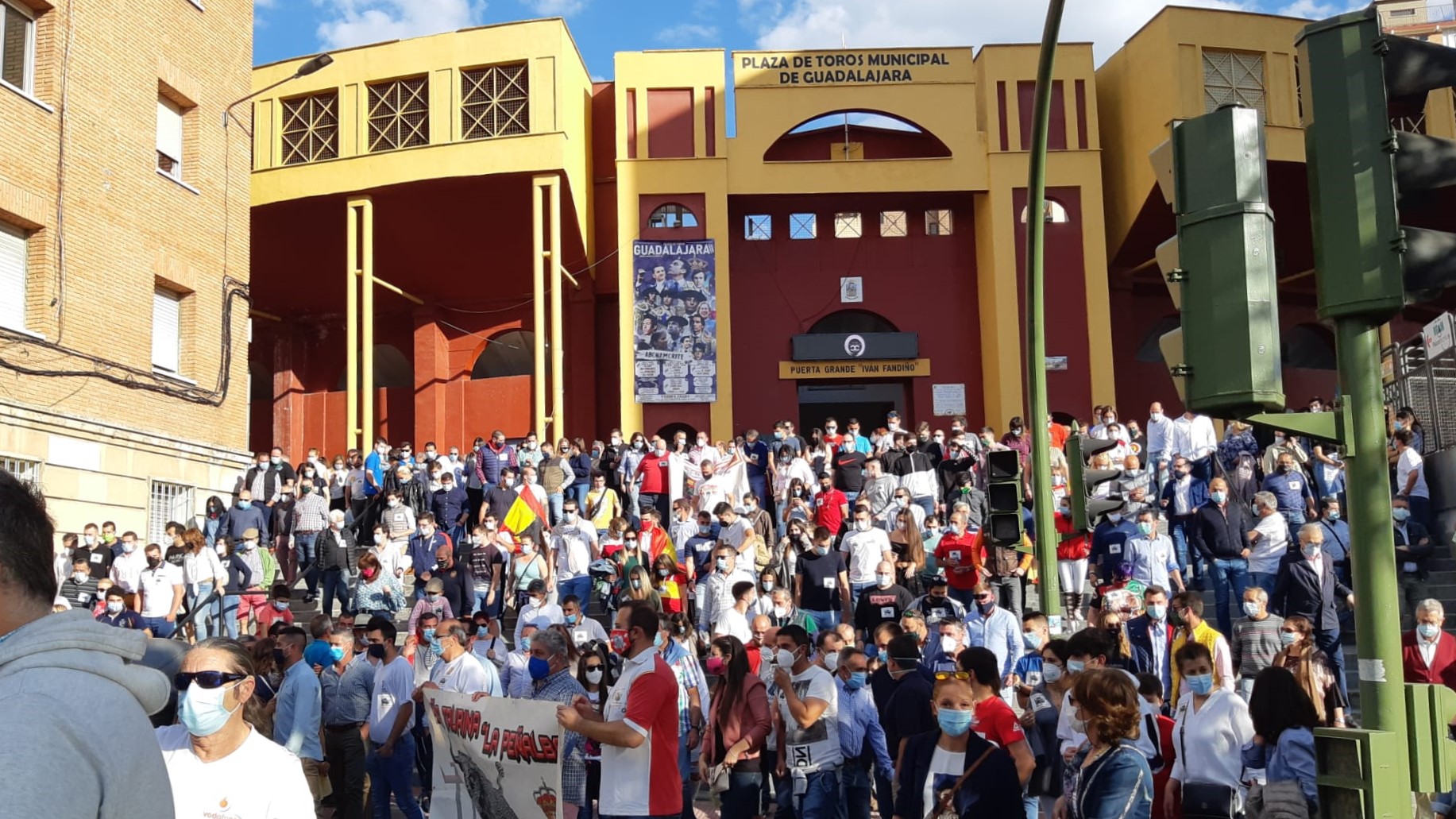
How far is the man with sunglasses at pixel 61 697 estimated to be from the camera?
2.19 metres

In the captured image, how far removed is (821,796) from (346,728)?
15.1 feet

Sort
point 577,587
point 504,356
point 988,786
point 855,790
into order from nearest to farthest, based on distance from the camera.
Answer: point 988,786, point 855,790, point 577,587, point 504,356

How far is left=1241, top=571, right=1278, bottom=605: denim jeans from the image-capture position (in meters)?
15.5

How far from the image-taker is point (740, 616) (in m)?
14.9

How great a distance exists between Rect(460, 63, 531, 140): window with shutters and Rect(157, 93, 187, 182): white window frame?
258 inches

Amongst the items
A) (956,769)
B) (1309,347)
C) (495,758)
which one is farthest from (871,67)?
(956,769)

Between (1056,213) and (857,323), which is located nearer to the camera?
(1056,213)

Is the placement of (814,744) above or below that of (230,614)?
below

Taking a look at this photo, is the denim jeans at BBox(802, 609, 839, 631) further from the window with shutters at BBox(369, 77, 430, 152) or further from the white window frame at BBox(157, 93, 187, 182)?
the window with shutters at BBox(369, 77, 430, 152)

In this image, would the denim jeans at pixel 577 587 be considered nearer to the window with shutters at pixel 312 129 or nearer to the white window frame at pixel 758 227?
the window with shutters at pixel 312 129

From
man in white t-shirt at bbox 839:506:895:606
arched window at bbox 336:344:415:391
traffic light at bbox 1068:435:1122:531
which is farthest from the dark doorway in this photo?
traffic light at bbox 1068:435:1122:531

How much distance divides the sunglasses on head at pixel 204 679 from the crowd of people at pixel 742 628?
0.05 ft

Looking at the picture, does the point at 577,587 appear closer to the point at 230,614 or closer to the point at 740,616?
the point at 740,616

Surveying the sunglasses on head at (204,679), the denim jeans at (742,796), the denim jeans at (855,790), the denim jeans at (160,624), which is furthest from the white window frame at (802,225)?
the sunglasses on head at (204,679)
